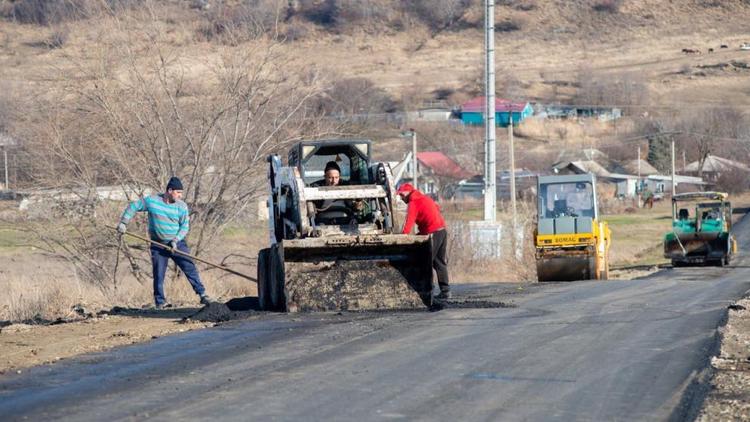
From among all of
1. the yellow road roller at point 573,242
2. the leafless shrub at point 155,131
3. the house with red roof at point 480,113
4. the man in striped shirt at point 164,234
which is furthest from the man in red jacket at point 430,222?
the house with red roof at point 480,113

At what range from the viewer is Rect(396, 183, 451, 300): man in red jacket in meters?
16.9

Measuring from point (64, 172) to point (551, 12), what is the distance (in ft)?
361

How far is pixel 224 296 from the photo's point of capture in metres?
21.0

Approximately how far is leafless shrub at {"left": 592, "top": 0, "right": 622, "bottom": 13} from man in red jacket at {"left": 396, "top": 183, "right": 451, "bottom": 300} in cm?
11585

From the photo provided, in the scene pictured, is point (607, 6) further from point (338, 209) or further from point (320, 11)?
point (338, 209)

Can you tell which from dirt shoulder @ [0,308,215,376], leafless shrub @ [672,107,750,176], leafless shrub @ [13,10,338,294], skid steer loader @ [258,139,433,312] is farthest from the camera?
leafless shrub @ [672,107,750,176]

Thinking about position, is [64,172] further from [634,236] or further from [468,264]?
[634,236]

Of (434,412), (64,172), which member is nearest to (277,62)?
(64,172)

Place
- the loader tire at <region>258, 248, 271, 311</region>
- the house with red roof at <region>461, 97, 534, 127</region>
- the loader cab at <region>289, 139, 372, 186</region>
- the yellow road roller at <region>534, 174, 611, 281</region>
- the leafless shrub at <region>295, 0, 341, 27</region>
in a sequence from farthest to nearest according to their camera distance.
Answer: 1. the leafless shrub at <region>295, 0, 341, 27</region>
2. the house with red roof at <region>461, 97, 534, 127</region>
3. the yellow road roller at <region>534, 174, 611, 281</region>
4. the loader cab at <region>289, 139, 372, 186</region>
5. the loader tire at <region>258, 248, 271, 311</region>

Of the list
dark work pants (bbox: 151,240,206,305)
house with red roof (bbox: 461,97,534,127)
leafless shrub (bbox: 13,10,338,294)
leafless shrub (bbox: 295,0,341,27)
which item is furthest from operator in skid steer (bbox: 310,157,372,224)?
leafless shrub (bbox: 295,0,341,27)

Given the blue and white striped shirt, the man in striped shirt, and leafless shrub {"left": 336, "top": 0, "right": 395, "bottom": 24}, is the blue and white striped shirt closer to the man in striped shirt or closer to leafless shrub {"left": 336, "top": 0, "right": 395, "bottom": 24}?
the man in striped shirt

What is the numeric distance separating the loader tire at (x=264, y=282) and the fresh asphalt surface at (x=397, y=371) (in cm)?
134

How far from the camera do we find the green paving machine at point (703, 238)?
126ft

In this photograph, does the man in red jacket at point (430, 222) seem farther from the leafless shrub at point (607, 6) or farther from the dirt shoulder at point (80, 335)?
the leafless shrub at point (607, 6)
